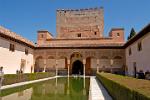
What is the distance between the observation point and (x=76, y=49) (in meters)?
28.8

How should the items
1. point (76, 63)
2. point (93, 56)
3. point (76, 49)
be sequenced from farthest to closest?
point (76, 63), point (76, 49), point (93, 56)

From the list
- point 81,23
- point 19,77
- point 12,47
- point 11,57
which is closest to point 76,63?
point 81,23

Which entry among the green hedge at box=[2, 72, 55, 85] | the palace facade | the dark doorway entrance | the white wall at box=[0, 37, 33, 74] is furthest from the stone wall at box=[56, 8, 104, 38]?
the green hedge at box=[2, 72, 55, 85]

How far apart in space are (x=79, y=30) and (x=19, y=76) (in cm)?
2056

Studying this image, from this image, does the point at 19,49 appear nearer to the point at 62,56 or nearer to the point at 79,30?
the point at 62,56

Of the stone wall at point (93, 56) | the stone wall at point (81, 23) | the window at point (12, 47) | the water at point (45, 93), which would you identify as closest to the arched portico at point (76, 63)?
the stone wall at point (93, 56)

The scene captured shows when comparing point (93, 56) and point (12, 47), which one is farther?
point (93, 56)

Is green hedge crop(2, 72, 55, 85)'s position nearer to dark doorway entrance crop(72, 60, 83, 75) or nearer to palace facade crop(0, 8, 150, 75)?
palace facade crop(0, 8, 150, 75)

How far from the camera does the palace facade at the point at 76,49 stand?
1936cm

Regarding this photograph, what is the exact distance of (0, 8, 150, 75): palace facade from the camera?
1936 centimetres

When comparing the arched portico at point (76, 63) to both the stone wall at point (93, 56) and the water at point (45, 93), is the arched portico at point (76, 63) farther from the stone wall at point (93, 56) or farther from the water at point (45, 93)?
the water at point (45, 93)

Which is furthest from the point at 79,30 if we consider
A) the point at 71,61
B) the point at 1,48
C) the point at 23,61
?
the point at 1,48

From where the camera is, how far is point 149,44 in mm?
14695

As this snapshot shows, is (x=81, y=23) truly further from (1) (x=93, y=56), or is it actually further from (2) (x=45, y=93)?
(2) (x=45, y=93)
